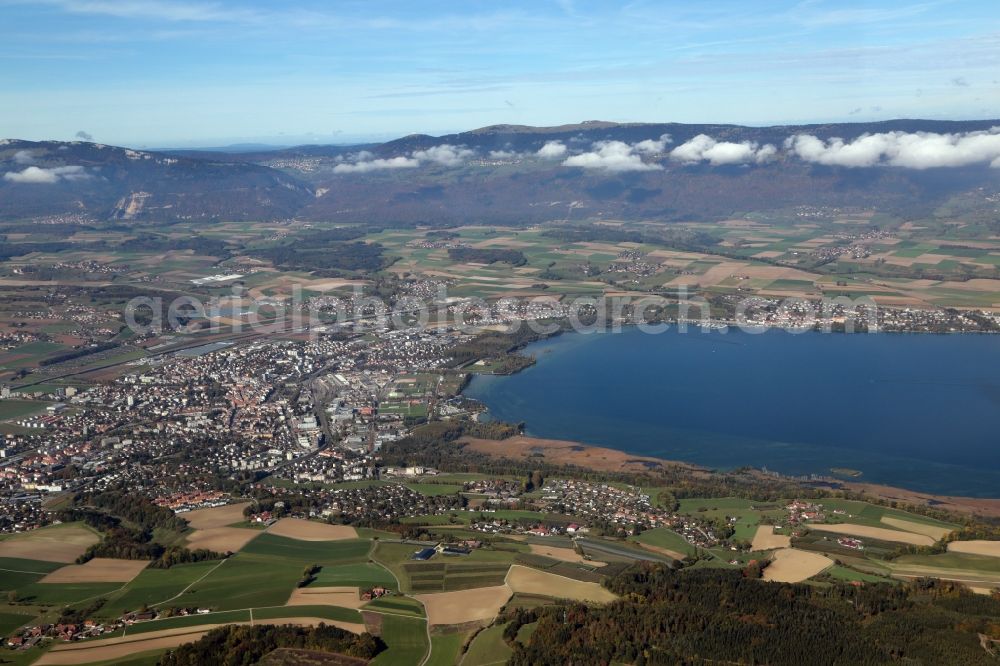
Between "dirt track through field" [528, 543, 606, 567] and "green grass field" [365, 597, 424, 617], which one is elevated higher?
"green grass field" [365, 597, 424, 617]

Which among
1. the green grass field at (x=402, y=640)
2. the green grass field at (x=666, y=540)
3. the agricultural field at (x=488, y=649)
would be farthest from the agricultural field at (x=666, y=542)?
the green grass field at (x=402, y=640)

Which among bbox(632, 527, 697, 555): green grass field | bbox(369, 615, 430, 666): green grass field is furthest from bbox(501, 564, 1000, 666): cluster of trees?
bbox(632, 527, 697, 555): green grass field

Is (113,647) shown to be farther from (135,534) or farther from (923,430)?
(923,430)

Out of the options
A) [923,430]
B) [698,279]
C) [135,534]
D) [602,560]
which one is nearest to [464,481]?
[602,560]

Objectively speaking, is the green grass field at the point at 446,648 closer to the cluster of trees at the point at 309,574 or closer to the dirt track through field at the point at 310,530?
the cluster of trees at the point at 309,574

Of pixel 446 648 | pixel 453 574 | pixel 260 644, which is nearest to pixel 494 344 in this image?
pixel 453 574

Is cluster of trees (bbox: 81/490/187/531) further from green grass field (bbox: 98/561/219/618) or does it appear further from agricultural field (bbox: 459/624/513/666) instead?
agricultural field (bbox: 459/624/513/666)

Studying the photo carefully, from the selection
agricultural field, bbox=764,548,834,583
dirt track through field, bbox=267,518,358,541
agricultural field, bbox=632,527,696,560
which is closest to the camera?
agricultural field, bbox=764,548,834,583
